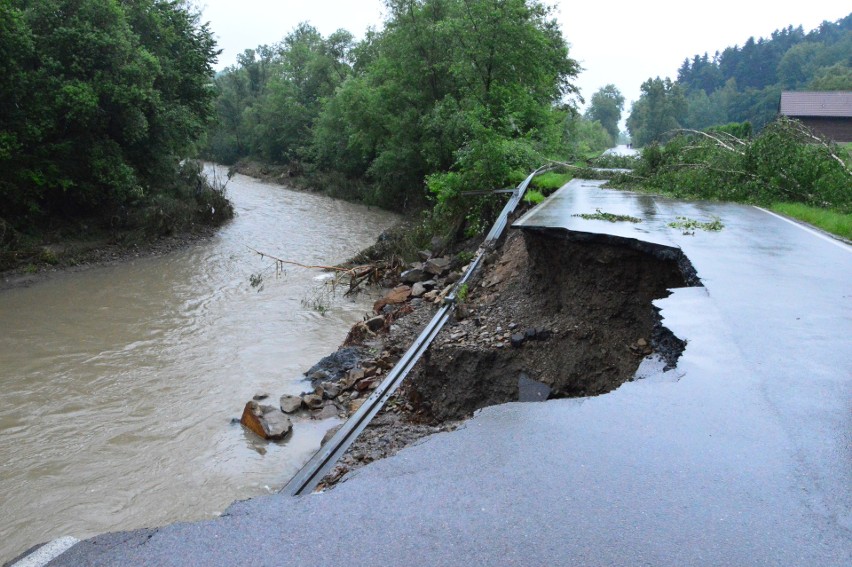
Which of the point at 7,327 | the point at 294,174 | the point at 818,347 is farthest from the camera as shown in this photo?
the point at 294,174

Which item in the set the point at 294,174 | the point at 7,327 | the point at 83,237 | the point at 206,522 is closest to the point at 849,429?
the point at 206,522

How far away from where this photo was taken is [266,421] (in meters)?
8.45

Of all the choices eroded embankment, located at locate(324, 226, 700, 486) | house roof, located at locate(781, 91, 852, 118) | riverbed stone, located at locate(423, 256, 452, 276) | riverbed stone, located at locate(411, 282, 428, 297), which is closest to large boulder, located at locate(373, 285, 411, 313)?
riverbed stone, located at locate(411, 282, 428, 297)

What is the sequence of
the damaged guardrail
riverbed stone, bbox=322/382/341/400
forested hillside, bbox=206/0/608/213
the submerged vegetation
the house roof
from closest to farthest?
1. the damaged guardrail
2. riverbed stone, bbox=322/382/341/400
3. the submerged vegetation
4. forested hillside, bbox=206/0/608/213
5. the house roof

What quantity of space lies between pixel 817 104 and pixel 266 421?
47.7m

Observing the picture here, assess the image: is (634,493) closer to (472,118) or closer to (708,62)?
(472,118)

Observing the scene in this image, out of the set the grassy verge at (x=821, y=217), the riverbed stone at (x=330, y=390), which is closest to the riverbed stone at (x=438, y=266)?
the riverbed stone at (x=330, y=390)

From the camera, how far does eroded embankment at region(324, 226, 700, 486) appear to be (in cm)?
595

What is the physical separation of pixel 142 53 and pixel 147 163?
4465mm

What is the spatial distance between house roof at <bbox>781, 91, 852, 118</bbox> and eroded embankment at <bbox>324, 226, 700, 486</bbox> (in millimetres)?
41688

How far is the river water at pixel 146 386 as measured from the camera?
280 inches

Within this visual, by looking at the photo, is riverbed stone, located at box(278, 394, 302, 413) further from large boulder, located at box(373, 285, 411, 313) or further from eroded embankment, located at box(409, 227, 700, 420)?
large boulder, located at box(373, 285, 411, 313)

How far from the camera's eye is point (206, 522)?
3.33m

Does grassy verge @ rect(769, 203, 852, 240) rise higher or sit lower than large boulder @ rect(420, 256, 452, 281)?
higher
